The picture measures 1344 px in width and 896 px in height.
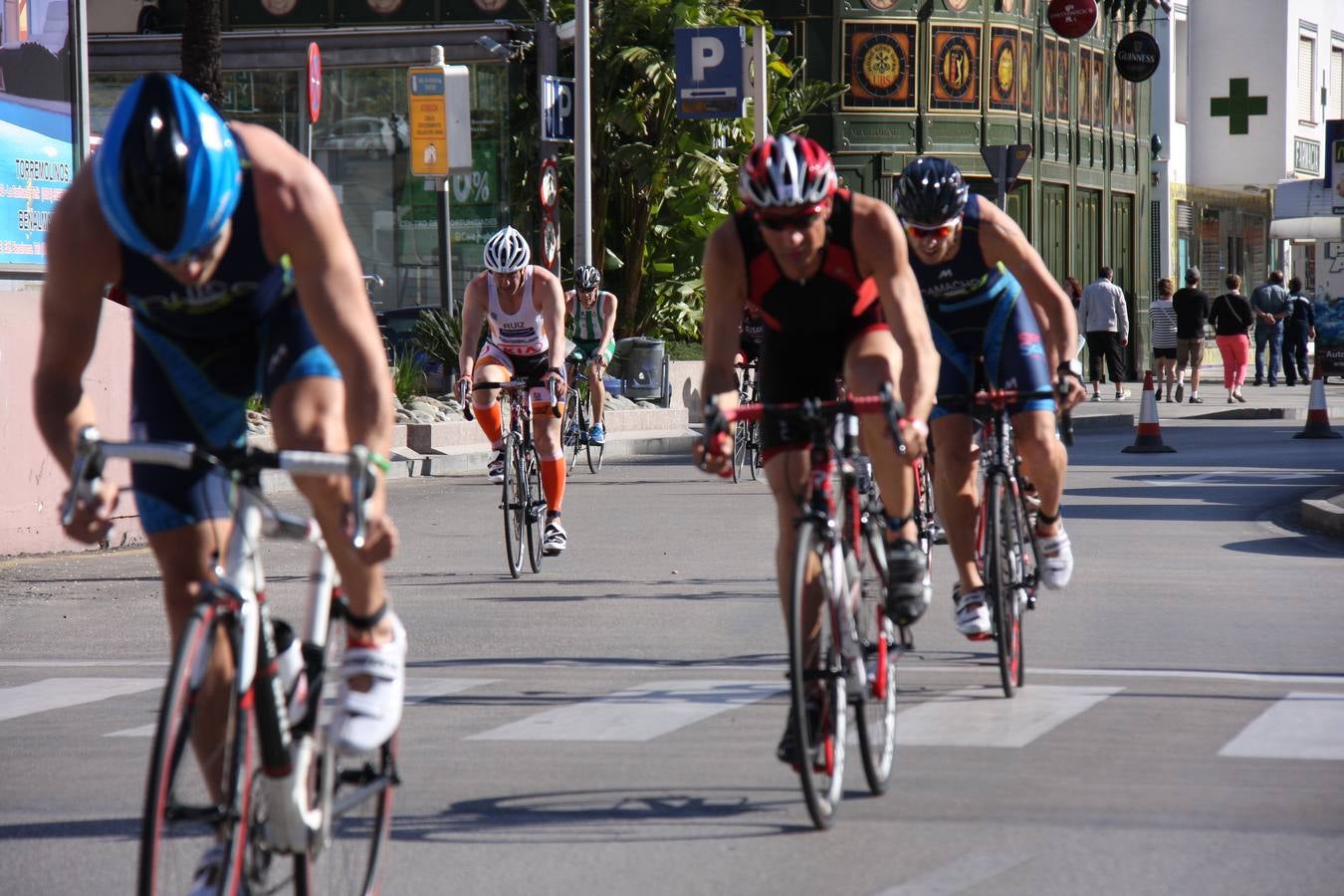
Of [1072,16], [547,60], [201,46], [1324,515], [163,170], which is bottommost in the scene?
[1324,515]

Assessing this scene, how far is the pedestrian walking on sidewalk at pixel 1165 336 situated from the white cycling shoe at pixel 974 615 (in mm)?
24173

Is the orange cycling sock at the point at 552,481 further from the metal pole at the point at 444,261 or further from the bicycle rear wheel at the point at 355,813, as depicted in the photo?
the metal pole at the point at 444,261

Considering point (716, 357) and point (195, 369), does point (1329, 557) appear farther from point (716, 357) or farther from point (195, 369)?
point (195, 369)

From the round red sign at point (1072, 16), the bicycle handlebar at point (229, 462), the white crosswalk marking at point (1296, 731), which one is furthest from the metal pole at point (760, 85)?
the bicycle handlebar at point (229, 462)

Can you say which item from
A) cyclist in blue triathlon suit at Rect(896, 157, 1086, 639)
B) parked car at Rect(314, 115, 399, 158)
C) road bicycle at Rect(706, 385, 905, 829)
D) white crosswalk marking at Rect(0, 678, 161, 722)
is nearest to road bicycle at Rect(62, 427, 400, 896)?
road bicycle at Rect(706, 385, 905, 829)

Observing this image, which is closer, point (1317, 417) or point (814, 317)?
point (814, 317)

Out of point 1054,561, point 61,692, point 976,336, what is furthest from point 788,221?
point 61,692

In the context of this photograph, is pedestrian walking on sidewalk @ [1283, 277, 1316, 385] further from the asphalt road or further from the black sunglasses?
the black sunglasses

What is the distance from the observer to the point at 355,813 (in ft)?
14.9

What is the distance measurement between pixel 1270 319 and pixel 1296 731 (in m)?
31.1

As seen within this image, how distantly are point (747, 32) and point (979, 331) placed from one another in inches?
992

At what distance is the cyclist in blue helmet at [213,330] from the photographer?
4023 millimetres

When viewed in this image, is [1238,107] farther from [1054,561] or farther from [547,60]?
[1054,561]

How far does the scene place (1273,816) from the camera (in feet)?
18.8
